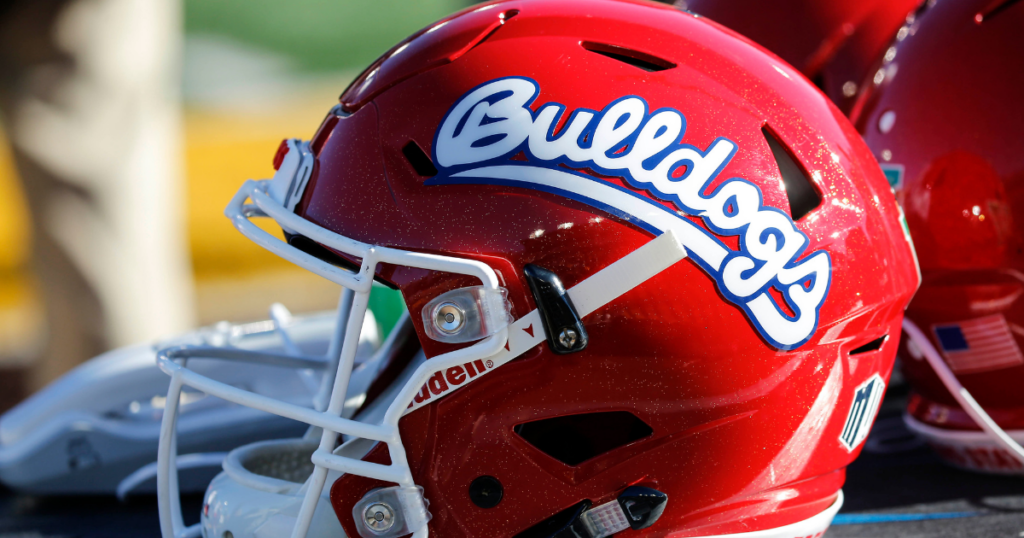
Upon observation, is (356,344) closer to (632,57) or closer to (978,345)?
(632,57)

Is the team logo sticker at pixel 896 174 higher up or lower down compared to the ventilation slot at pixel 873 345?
higher up

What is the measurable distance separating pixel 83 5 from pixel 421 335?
6.16 ft

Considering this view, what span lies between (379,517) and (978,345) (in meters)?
1.01

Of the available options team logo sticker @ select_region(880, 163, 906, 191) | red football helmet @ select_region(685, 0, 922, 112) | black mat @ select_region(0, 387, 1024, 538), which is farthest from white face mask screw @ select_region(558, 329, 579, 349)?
red football helmet @ select_region(685, 0, 922, 112)

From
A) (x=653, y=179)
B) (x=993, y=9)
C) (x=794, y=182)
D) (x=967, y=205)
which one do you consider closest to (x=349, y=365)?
(x=653, y=179)

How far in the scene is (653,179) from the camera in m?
0.92

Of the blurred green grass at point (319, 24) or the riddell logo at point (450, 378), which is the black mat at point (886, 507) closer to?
the riddell logo at point (450, 378)

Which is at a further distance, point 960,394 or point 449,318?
point 960,394

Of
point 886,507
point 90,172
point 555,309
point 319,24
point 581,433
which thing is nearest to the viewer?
point 555,309

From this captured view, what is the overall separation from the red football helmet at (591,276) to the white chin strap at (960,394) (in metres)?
0.40

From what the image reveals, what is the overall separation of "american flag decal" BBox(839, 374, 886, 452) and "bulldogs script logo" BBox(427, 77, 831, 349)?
0.16 meters

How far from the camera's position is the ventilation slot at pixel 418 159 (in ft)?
3.16

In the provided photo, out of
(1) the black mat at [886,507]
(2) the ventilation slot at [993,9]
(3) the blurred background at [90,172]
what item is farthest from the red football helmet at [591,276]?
(3) the blurred background at [90,172]

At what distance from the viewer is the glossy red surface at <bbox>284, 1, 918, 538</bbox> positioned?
93cm
